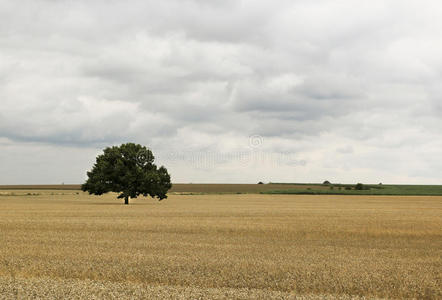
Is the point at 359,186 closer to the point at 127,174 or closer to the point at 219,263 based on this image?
the point at 127,174

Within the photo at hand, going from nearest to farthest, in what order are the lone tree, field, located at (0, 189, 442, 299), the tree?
field, located at (0, 189, 442, 299) → the lone tree → the tree

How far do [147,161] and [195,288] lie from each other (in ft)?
249

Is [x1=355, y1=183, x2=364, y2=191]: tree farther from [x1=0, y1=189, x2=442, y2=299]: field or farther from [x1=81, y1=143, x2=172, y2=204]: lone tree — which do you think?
[x1=0, y1=189, x2=442, y2=299]: field

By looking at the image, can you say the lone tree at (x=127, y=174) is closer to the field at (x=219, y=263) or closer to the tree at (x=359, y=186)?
the field at (x=219, y=263)

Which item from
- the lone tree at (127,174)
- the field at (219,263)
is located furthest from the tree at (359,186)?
the field at (219,263)

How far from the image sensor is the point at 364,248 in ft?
94.2

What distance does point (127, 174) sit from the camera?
86.1 meters

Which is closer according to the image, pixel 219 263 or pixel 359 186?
pixel 219 263

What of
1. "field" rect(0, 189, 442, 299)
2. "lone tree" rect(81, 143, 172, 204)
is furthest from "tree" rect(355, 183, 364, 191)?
"field" rect(0, 189, 442, 299)

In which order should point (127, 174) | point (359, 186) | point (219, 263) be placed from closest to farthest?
1. point (219, 263)
2. point (127, 174)
3. point (359, 186)

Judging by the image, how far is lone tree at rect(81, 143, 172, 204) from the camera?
87.6 m

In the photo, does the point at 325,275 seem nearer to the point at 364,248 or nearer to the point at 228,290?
the point at 228,290

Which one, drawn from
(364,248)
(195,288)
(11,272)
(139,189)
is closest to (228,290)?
(195,288)

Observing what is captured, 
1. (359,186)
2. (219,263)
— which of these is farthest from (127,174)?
(359,186)
